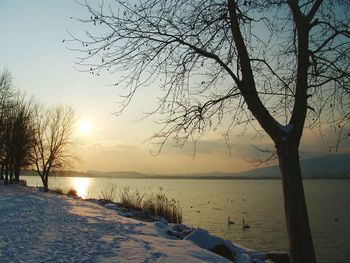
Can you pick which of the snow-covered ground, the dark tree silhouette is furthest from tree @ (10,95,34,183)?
the snow-covered ground

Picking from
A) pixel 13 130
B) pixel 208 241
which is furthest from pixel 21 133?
pixel 208 241

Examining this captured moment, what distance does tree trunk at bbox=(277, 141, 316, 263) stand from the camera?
24.2 ft

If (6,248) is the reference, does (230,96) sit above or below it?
above

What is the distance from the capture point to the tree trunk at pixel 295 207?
7371mm

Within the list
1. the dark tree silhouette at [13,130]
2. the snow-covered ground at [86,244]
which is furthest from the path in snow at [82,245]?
the dark tree silhouette at [13,130]

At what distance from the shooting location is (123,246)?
8469mm

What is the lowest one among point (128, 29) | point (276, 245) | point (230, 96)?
point (276, 245)

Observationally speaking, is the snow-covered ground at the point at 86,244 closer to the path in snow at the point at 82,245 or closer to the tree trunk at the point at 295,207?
the path in snow at the point at 82,245

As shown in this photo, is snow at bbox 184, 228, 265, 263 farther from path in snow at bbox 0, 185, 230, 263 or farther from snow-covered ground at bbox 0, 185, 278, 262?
path in snow at bbox 0, 185, 230, 263

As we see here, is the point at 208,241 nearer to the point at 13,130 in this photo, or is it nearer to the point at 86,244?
the point at 86,244

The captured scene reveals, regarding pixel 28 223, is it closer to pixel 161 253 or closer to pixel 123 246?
pixel 123 246

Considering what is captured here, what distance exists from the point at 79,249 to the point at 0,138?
30.7 meters

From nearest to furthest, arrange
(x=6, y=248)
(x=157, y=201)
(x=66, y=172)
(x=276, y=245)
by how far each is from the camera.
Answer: (x=6, y=248) < (x=276, y=245) < (x=157, y=201) < (x=66, y=172)

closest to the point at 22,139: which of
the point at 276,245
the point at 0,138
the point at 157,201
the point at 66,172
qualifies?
the point at 0,138
